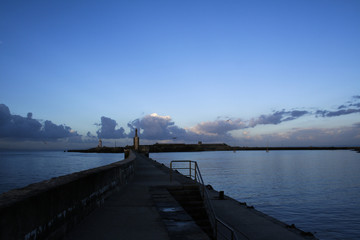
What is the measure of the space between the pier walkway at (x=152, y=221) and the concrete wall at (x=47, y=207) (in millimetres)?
337

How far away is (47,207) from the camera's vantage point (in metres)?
4.47

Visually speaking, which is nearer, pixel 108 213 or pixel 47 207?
pixel 47 207

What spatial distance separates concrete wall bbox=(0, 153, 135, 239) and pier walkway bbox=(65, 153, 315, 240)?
337 millimetres

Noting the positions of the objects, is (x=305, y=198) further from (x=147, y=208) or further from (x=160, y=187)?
(x=147, y=208)

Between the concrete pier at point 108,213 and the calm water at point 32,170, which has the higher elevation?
the concrete pier at point 108,213

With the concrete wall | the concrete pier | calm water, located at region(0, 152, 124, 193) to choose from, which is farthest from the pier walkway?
calm water, located at region(0, 152, 124, 193)

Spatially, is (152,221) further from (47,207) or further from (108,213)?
(47,207)

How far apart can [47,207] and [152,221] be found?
2.71 meters

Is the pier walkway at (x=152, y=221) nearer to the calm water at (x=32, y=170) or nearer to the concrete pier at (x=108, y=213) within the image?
the concrete pier at (x=108, y=213)

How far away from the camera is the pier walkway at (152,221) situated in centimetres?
555

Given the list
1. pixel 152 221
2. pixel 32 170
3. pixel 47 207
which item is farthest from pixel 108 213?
pixel 32 170

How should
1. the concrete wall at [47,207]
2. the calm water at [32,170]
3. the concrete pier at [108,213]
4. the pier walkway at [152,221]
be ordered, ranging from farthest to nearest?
1. the calm water at [32,170]
2. the pier walkway at [152,221]
3. the concrete pier at [108,213]
4. the concrete wall at [47,207]

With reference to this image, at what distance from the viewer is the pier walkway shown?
5.55 metres

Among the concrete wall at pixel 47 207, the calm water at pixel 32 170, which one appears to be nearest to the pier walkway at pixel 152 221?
the concrete wall at pixel 47 207
